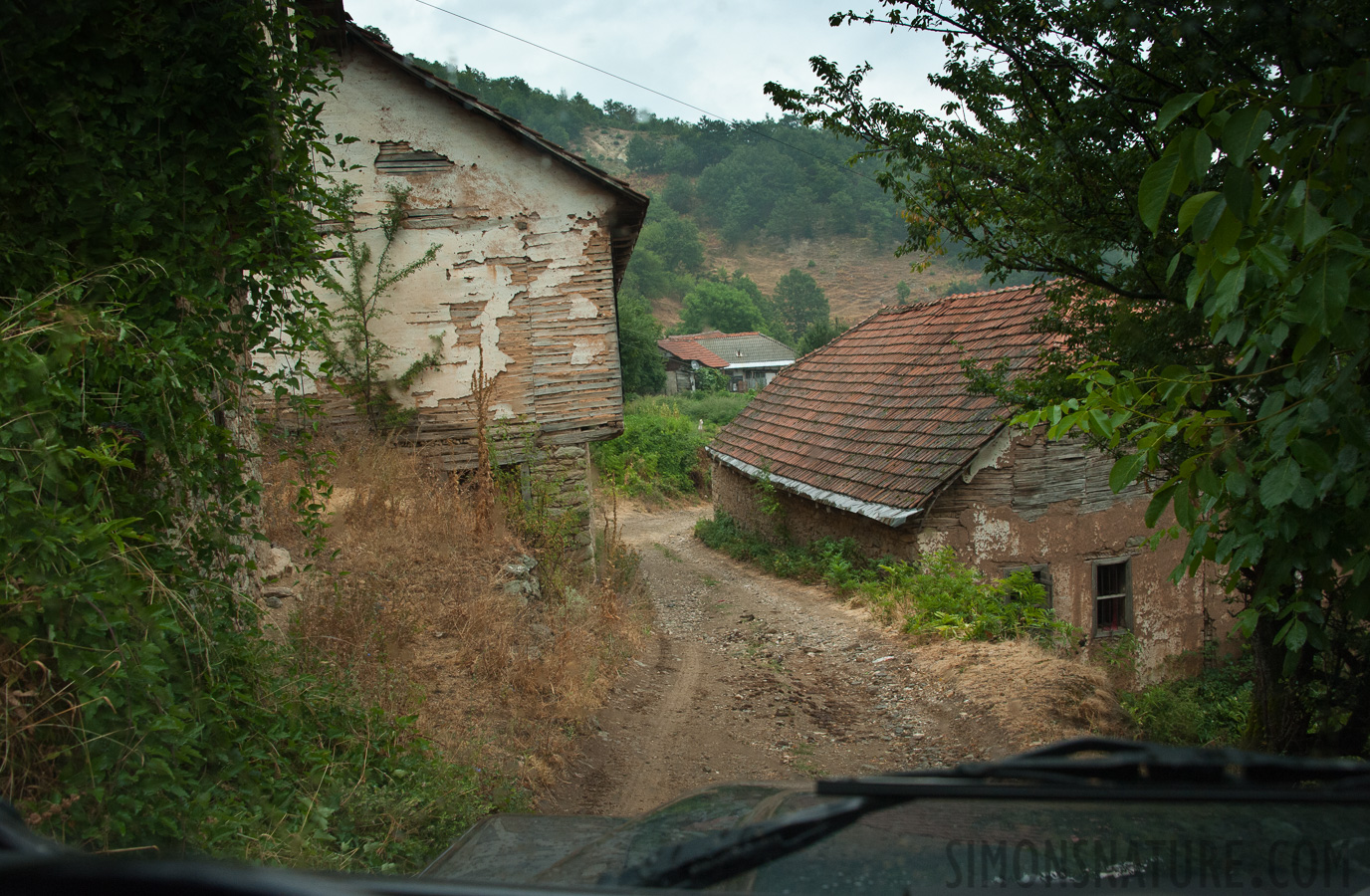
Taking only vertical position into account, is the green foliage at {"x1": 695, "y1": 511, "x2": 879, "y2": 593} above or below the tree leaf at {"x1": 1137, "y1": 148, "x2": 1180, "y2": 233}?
below

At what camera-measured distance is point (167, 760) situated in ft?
8.86

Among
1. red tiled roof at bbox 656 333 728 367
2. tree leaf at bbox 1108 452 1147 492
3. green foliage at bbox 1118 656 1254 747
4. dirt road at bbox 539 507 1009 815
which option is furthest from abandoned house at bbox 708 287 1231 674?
red tiled roof at bbox 656 333 728 367

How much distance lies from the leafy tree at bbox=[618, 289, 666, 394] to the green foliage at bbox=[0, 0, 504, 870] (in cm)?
2942

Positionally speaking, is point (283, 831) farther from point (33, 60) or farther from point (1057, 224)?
point (1057, 224)

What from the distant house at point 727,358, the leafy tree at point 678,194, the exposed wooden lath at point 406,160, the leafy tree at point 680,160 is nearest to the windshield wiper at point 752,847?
the exposed wooden lath at point 406,160

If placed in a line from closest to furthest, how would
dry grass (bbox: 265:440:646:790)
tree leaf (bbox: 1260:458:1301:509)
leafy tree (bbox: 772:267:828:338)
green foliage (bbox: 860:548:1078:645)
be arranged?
tree leaf (bbox: 1260:458:1301:509), dry grass (bbox: 265:440:646:790), green foliage (bbox: 860:548:1078:645), leafy tree (bbox: 772:267:828:338)

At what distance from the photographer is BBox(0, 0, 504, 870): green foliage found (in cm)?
250

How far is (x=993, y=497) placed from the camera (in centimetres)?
1124

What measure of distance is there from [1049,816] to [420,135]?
9.47 m

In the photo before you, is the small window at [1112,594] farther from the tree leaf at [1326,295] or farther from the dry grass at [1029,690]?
the tree leaf at [1326,295]

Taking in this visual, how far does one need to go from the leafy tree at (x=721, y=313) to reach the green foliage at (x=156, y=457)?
6394cm

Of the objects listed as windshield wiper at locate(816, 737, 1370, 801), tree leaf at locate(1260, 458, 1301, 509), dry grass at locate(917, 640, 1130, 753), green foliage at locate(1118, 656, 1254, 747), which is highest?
tree leaf at locate(1260, 458, 1301, 509)

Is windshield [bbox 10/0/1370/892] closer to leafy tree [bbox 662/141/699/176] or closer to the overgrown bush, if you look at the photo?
the overgrown bush

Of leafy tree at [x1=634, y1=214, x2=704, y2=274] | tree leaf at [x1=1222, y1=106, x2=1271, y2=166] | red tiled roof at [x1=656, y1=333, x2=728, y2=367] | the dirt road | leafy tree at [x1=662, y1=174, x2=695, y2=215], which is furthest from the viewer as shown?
leafy tree at [x1=662, y1=174, x2=695, y2=215]
